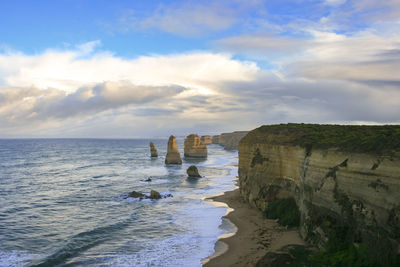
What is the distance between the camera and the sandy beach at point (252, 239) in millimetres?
19859

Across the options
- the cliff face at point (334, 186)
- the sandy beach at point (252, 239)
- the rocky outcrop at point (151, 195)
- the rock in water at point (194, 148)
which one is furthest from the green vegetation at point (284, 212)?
the rock in water at point (194, 148)

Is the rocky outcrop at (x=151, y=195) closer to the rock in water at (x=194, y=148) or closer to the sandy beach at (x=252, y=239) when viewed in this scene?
the sandy beach at (x=252, y=239)

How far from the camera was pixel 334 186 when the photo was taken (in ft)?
62.8

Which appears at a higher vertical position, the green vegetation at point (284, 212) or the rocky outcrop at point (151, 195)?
the green vegetation at point (284, 212)

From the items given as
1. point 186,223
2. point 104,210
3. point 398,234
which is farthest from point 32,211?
point 398,234

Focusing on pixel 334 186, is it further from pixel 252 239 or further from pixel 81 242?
pixel 81 242

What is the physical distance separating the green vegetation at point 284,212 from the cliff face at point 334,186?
0.83 metres

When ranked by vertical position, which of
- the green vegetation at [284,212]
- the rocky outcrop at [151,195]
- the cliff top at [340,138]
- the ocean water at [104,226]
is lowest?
the ocean water at [104,226]

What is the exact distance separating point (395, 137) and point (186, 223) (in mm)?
20371

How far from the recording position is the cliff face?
49.8 feet

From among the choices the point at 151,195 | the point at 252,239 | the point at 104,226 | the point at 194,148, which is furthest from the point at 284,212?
the point at 194,148

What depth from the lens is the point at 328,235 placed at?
18562 millimetres

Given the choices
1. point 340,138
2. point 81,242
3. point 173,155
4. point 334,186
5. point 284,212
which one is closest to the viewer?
point 334,186

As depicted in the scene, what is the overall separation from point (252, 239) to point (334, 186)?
27.1 ft
